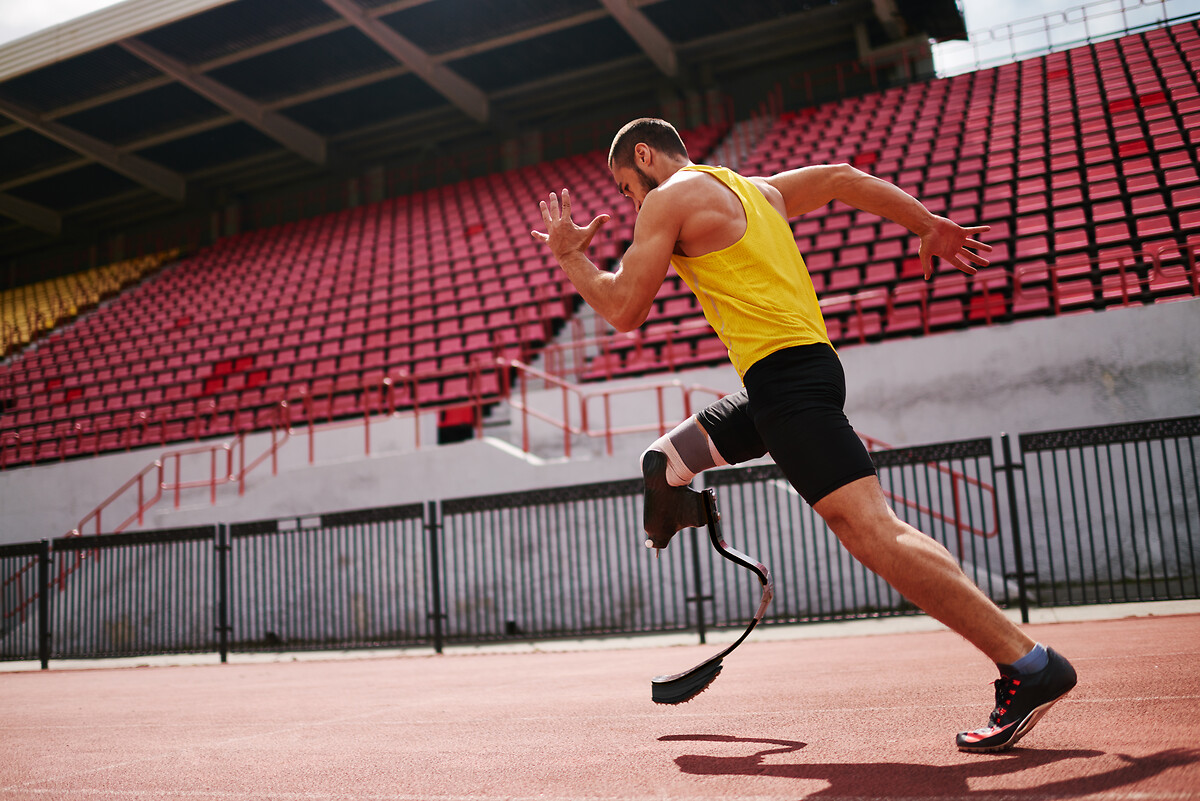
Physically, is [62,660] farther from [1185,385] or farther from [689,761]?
[1185,385]

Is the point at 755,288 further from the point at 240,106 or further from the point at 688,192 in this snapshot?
the point at 240,106

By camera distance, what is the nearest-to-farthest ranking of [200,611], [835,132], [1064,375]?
1. [1064,375]
2. [200,611]
3. [835,132]

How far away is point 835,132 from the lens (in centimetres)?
1708

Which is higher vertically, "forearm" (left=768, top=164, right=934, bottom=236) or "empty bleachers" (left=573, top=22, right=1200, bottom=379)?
"empty bleachers" (left=573, top=22, right=1200, bottom=379)

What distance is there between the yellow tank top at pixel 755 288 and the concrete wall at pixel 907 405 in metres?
6.35

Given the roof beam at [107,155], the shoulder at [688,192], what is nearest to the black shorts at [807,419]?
the shoulder at [688,192]

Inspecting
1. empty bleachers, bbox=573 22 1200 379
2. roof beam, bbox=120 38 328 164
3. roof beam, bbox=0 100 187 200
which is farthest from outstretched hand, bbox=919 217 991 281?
roof beam, bbox=0 100 187 200

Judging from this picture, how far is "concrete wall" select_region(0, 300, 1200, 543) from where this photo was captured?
8.85 metres

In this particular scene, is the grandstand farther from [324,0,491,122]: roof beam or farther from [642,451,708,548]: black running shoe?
[642,451,708,548]: black running shoe

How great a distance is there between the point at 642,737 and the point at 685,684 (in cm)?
22

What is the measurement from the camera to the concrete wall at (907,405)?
29.0 ft

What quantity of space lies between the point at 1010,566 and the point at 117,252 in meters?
27.9

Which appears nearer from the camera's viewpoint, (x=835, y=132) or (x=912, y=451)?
(x=912, y=451)

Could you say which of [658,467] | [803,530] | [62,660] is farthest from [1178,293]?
[62,660]
